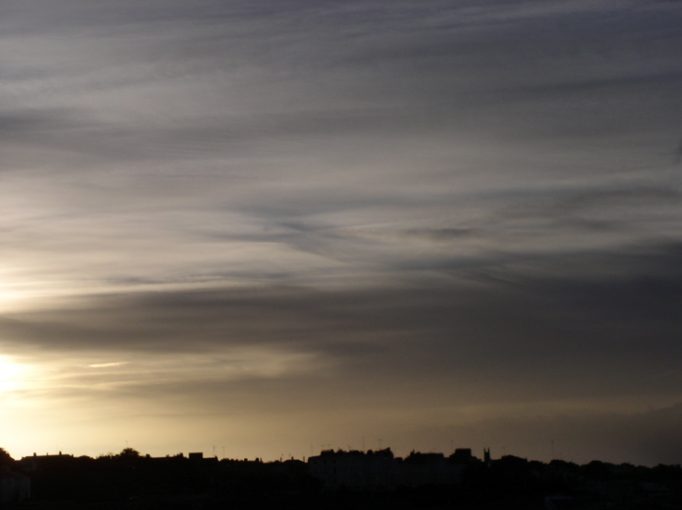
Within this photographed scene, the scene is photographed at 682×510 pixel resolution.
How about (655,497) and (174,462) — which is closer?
(655,497)

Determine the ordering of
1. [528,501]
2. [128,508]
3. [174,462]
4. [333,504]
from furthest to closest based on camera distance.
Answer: [174,462] → [528,501] → [333,504] → [128,508]

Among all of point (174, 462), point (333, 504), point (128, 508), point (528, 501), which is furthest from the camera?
point (174, 462)

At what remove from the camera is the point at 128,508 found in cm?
13738

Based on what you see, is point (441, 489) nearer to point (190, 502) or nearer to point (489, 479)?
point (489, 479)

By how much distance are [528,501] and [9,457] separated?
198 feet

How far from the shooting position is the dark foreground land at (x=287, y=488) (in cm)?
15238

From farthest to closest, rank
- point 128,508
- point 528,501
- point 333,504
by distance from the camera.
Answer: point 528,501 < point 333,504 < point 128,508

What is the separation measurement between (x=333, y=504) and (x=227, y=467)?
42504 millimetres

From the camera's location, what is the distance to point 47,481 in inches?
6565

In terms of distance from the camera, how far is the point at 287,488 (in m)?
178

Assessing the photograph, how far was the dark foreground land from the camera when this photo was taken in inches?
5999

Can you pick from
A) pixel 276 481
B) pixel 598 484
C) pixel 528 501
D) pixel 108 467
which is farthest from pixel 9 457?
pixel 598 484

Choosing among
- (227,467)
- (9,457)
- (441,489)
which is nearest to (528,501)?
(441,489)

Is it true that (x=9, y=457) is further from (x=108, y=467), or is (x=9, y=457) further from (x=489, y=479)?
(x=489, y=479)
